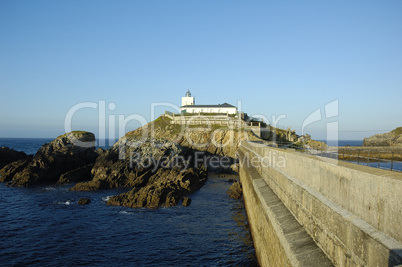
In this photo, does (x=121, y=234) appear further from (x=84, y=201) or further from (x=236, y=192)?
(x=236, y=192)

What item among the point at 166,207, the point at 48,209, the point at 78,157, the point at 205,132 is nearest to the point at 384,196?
the point at 166,207

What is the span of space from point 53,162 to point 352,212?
4512cm

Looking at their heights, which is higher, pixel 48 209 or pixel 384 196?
pixel 384 196

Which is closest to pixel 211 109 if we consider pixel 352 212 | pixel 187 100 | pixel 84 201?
pixel 187 100

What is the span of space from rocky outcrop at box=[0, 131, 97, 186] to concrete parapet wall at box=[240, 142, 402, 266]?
39.3m

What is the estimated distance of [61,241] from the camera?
17812 millimetres

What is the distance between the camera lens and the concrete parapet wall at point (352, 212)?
13.8 ft

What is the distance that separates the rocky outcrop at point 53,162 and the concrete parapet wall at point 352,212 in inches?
1546

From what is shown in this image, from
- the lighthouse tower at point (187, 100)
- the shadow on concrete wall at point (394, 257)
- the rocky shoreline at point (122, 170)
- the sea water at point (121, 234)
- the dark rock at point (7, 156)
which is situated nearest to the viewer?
the shadow on concrete wall at point (394, 257)

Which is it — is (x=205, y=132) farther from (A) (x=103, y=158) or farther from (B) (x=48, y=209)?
(B) (x=48, y=209)

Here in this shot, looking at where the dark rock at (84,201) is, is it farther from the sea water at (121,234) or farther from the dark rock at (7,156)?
the dark rock at (7,156)

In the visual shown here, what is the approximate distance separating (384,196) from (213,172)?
44.4 metres

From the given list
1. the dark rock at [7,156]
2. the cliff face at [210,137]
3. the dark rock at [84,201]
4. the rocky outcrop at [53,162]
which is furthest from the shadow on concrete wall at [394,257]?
the dark rock at [7,156]

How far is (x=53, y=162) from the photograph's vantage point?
42156mm
